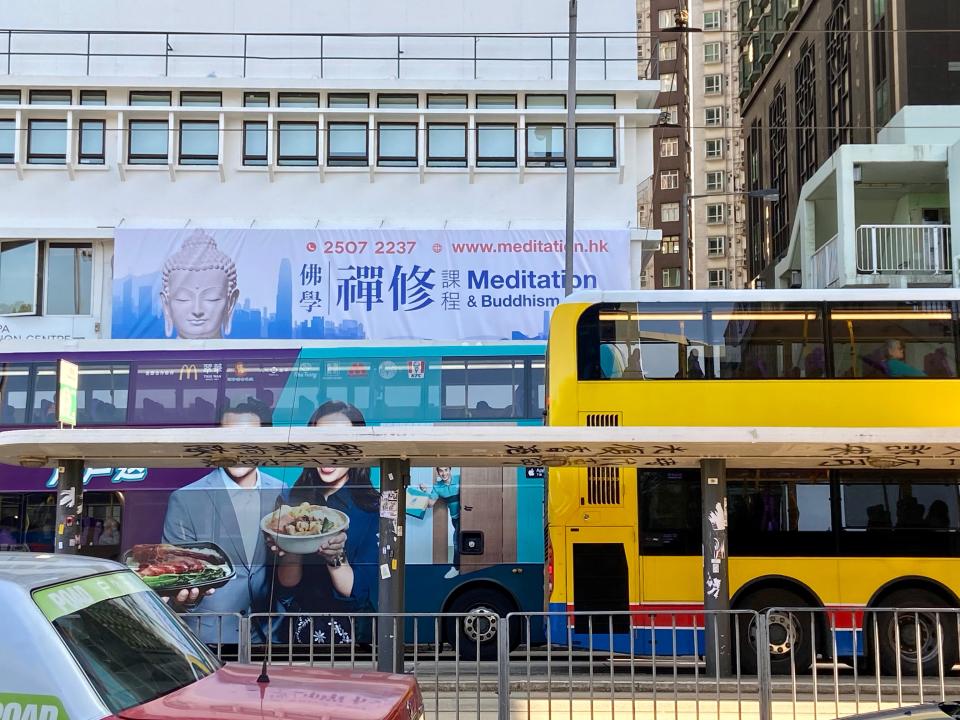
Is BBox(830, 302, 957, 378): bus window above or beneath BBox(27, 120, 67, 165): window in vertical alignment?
beneath

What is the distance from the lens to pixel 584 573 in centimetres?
1457

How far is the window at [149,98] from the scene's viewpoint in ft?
96.8

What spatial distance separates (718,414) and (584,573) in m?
2.65

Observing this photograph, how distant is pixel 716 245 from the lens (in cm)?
8781

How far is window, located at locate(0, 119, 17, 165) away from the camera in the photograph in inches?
1153

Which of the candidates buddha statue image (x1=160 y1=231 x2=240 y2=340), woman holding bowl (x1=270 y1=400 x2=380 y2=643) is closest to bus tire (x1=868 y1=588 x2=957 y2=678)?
woman holding bowl (x1=270 y1=400 x2=380 y2=643)

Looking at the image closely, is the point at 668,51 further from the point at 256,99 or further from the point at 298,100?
the point at 256,99

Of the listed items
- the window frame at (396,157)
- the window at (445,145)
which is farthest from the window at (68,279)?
the window at (445,145)

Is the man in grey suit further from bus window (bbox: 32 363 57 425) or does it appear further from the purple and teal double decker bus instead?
bus window (bbox: 32 363 57 425)

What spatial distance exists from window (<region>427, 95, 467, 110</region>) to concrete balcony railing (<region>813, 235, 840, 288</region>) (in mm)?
9951

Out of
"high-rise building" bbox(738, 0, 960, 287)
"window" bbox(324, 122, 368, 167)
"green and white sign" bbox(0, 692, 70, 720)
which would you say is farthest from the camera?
"high-rise building" bbox(738, 0, 960, 287)

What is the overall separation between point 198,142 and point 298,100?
279 centimetres

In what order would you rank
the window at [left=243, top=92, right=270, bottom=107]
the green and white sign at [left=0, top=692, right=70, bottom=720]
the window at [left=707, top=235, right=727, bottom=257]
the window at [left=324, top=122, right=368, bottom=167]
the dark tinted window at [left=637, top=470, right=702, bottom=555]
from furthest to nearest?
the window at [left=707, top=235, right=727, bottom=257], the window at [left=243, top=92, right=270, bottom=107], the window at [left=324, top=122, right=368, bottom=167], the dark tinted window at [left=637, top=470, right=702, bottom=555], the green and white sign at [left=0, top=692, right=70, bottom=720]

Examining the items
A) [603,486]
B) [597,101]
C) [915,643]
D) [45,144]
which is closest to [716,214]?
[597,101]
